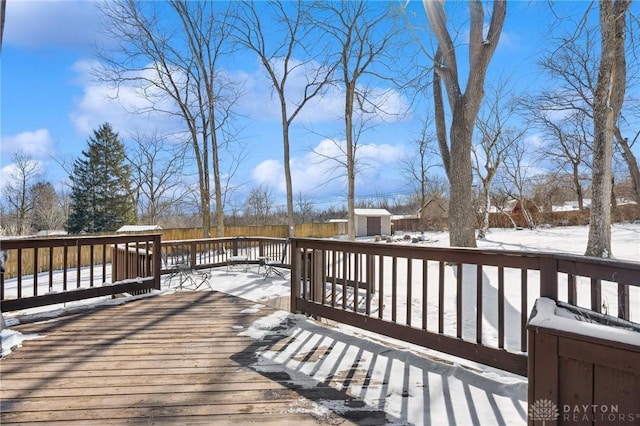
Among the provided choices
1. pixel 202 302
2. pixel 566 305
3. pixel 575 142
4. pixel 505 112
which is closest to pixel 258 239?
pixel 202 302

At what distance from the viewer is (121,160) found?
72.0 feet

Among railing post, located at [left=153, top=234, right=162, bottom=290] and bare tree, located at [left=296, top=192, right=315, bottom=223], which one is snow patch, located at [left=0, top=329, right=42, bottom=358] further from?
bare tree, located at [left=296, top=192, right=315, bottom=223]

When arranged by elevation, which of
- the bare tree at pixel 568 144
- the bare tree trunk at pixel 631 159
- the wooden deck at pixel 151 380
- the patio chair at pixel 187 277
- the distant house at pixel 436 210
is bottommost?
the patio chair at pixel 187 277

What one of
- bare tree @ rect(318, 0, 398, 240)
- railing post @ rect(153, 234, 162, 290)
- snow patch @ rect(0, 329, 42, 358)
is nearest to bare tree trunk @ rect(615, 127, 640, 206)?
bare tree @ rect(318, 0, 398, 240)

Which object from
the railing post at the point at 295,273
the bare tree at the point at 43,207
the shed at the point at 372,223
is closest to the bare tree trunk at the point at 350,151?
the railing post at the point at 295,273

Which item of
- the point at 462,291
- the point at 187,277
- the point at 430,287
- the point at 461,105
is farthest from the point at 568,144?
the point at 187,277

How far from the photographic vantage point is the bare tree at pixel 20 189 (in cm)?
2181

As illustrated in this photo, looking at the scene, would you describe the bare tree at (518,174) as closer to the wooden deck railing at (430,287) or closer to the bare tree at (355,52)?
the bare tree at (355,52)

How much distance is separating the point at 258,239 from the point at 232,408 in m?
8.21

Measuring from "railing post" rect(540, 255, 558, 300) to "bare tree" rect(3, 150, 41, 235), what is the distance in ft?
92.5

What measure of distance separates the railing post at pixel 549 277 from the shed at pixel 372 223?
23.9 m

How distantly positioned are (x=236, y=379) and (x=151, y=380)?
0.54 m

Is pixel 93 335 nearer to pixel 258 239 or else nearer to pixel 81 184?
pixel 258 239

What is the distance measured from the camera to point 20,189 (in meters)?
22.2
